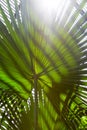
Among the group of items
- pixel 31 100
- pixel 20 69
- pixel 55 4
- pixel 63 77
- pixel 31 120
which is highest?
pixel 55 4

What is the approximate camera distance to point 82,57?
138 centimetres

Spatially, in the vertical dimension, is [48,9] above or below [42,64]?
above

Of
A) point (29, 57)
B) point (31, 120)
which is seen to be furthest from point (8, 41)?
point (31, 120)

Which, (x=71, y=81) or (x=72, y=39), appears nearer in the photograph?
(x=72, y=39)

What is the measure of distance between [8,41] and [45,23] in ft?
0.81

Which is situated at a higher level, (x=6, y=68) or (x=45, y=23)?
(x=45, y=23)

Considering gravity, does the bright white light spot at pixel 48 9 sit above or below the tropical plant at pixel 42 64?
above

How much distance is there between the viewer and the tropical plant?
1.30 m

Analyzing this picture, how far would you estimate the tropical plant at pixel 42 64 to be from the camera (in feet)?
4.26

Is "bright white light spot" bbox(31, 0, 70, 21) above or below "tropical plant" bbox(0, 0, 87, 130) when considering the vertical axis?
above

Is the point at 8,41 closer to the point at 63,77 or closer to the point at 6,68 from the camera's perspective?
the point at 6,68

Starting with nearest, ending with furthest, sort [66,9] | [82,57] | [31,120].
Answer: [66,9] < [82,57] < [31,120]

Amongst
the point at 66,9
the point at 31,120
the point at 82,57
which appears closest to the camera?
the point at 66,9

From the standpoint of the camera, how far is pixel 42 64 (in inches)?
55.1
